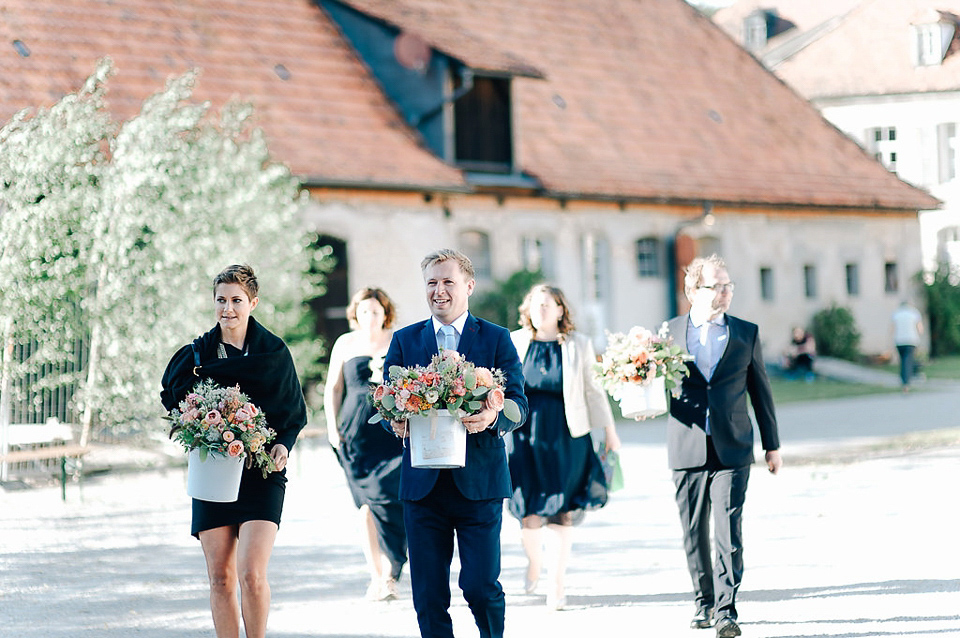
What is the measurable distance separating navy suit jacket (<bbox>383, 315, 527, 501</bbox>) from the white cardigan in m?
2.44

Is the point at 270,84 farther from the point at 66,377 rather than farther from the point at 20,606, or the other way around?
the point at 20,606

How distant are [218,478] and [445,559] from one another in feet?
3.20

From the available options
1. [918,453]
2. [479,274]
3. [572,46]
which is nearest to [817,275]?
[572,46]

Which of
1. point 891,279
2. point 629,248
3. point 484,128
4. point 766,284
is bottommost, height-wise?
point 766,284

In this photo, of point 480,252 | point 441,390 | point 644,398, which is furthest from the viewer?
point 480,252

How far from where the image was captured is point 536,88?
28.6m

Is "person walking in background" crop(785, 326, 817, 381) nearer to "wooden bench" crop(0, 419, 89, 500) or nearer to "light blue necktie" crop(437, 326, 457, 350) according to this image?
"wooden bench" crop(0, 419, 89, 500)

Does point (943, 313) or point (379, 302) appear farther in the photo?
point (943, 313)

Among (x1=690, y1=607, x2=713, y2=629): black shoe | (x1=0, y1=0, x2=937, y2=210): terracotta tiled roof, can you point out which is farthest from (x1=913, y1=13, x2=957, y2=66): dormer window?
(x1=690, y1=607, x2=713, y2=629): black shoe

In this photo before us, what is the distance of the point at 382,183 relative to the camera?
75.2 feet

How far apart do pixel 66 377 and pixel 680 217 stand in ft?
54.7

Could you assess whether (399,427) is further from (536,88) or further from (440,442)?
(536,88)

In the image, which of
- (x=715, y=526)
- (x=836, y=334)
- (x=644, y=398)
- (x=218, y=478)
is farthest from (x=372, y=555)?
(x=836, y=334)

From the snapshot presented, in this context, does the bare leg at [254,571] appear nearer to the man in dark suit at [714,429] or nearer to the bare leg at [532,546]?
the man in dark suit at [714,429]
